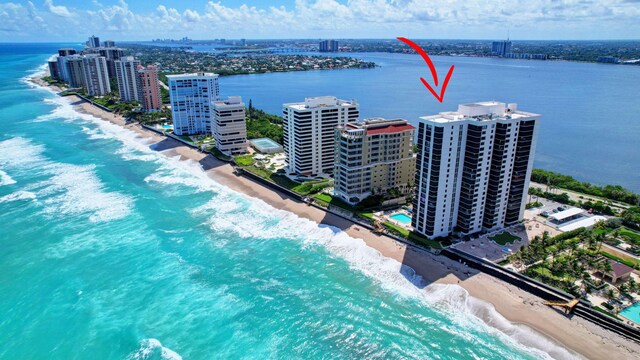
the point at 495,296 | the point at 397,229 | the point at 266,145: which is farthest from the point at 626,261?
the point at 266,145

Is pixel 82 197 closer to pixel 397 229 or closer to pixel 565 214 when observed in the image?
pixel 397 229

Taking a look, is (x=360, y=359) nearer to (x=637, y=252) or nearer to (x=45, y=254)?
(x=637, y=252)

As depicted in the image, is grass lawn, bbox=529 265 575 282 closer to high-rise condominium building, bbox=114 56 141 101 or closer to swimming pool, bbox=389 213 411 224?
swimming pool, bbox=389 213 411 224

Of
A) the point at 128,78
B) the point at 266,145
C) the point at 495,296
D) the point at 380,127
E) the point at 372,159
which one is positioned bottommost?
the point at 495,296

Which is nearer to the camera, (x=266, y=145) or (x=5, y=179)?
(x=5, y=179)

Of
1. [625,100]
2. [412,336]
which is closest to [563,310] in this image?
[412,336]

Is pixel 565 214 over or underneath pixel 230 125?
underneath
